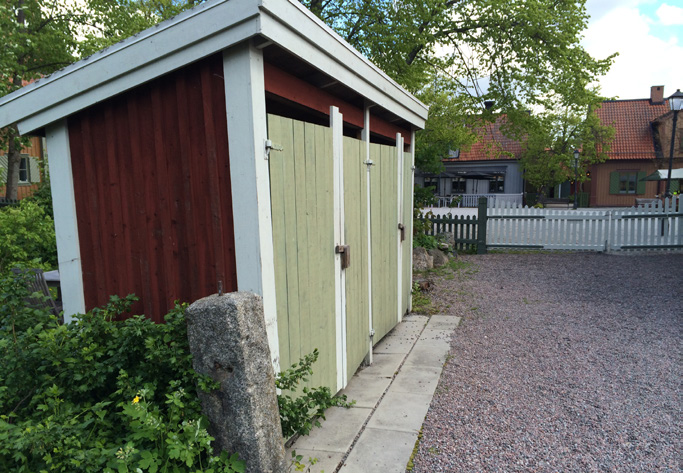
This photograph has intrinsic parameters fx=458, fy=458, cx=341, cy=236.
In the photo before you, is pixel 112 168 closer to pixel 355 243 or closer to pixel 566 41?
pixel 355 243

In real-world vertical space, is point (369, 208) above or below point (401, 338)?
above

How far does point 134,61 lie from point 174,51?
0.91 ft

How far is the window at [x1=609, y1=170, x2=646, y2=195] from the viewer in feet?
97.0

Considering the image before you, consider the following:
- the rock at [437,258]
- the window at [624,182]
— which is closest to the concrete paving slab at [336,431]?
the rock at [437,258]

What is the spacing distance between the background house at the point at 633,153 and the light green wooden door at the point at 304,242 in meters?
30.3

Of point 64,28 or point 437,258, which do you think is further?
point 64,28

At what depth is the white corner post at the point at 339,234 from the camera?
3627 millimetres

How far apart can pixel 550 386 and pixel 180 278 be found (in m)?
3.30

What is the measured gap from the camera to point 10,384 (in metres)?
2.54

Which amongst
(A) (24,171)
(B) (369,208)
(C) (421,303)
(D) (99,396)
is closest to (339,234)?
(B) (369,208)

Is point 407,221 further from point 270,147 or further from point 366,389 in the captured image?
point 270,147

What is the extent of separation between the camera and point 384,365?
4.64 meters

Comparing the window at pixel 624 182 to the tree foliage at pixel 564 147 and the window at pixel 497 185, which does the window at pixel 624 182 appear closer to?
the tree foliage at pixel 564 147

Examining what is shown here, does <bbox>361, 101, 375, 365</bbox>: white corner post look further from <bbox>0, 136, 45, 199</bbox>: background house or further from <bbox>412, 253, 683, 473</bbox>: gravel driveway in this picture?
<bbox>0, 136, 45, 199</bbox>: background house
